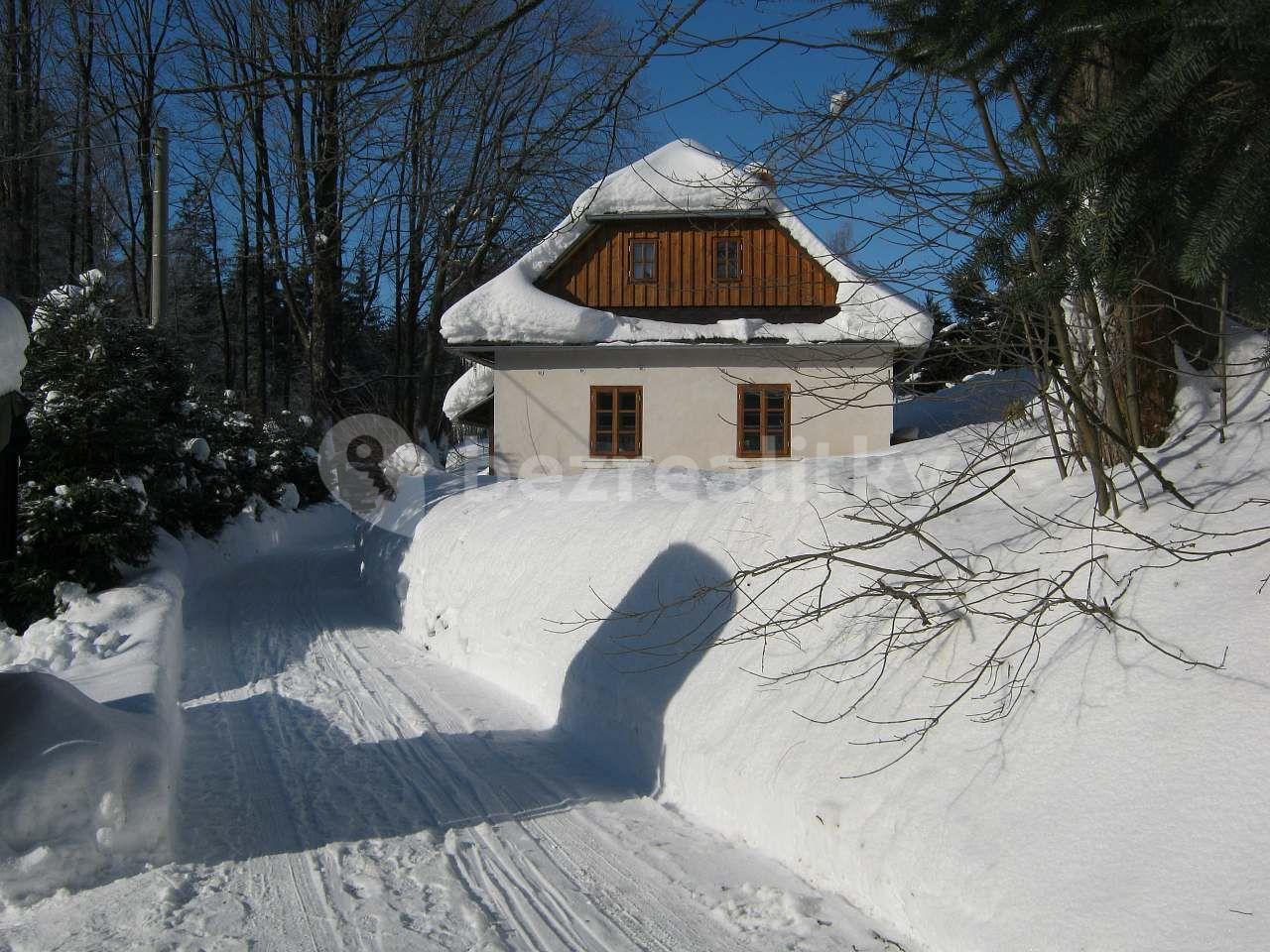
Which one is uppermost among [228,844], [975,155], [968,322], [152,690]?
[975,155]

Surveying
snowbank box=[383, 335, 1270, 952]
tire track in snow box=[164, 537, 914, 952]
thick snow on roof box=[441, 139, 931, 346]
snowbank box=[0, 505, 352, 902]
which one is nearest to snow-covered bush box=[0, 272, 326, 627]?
tire track in snow box=[164, 537, 914, 952]

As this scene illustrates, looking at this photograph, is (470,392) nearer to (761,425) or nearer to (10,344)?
(761,425)

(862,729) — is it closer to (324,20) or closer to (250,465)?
(324,20)

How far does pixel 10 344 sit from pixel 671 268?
14262 mm

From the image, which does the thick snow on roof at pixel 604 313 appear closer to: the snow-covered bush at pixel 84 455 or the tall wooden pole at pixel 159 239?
the tall wooden pole at pixel 159 239

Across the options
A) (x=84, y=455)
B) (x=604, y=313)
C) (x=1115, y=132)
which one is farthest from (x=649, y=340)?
(x=1115, y=132)

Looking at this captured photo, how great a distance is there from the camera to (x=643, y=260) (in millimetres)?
17844

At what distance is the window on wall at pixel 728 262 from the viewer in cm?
1741

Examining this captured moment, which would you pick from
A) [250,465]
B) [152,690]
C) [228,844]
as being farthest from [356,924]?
[250,465]

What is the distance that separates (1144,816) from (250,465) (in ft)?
65.4

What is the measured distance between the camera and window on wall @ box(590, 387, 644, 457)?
1717 cm

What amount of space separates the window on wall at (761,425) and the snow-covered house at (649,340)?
26 mm

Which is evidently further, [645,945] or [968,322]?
[968,322]

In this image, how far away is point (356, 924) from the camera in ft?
13.6
